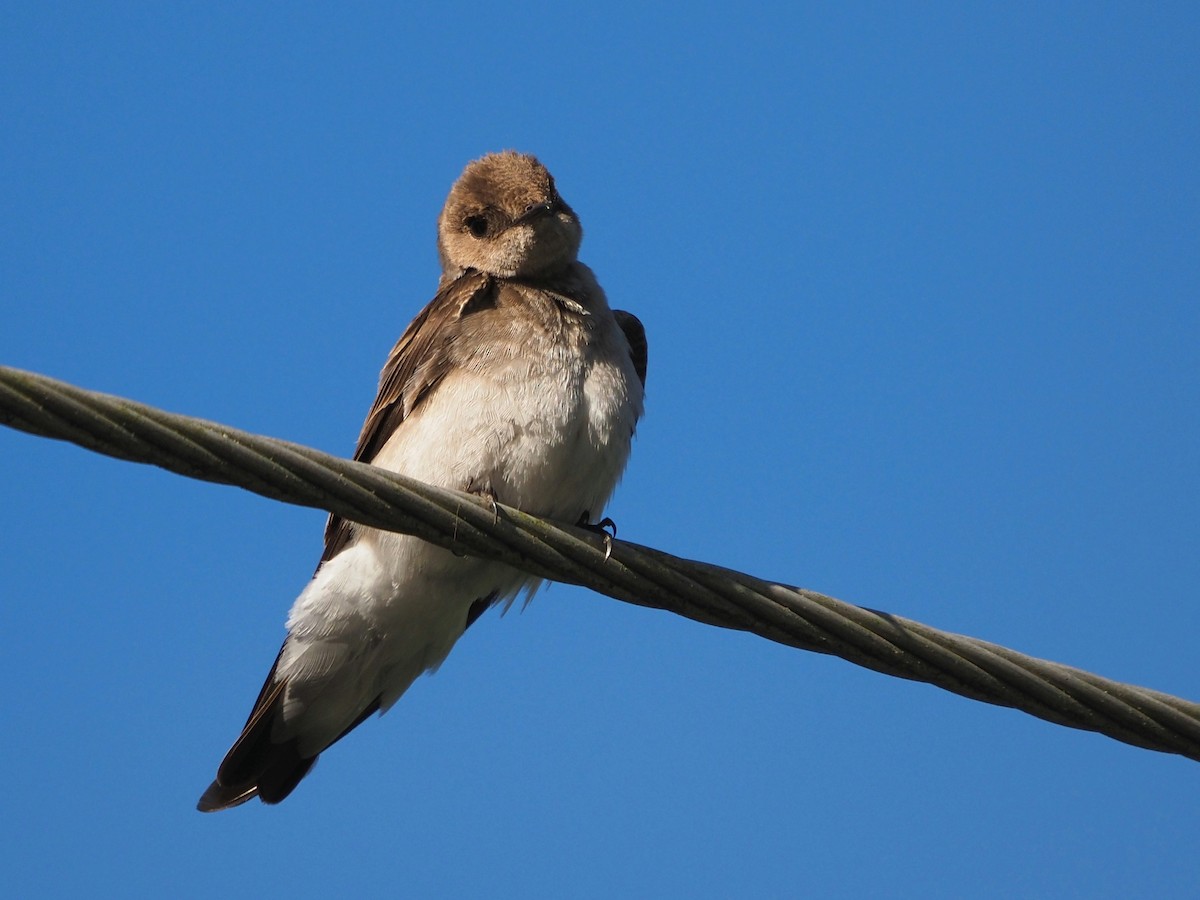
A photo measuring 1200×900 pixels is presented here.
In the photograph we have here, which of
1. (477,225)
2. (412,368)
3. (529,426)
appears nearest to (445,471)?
(529,426)

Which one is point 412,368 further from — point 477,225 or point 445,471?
point 477,225

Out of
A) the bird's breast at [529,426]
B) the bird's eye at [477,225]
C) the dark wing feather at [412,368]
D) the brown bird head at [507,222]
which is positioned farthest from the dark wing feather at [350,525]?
the bird's eye at [477,225]

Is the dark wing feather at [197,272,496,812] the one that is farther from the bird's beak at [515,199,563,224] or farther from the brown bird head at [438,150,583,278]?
the bird's beak at [515,199,563,224]

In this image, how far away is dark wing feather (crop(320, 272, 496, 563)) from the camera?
7551 millimetres

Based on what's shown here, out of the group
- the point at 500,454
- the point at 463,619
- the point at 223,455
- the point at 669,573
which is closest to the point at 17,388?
the point at 223,455

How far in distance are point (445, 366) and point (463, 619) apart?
4.46ft

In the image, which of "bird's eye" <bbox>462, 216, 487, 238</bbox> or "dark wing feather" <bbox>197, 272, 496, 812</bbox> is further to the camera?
"bird's eye" <bbox>462, 216, 487, 238</bbox>

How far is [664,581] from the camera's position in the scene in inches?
211

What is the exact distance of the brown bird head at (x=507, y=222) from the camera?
28.0 ft

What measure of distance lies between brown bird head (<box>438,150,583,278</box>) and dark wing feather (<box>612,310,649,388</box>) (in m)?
0.47

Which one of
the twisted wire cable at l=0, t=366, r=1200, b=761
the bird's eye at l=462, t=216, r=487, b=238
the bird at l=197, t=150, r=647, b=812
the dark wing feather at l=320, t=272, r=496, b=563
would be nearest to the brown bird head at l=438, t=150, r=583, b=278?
the bird's eye at l=462, t=216, r=487, b=238

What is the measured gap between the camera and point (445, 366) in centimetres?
746

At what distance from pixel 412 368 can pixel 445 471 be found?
3.19 ft

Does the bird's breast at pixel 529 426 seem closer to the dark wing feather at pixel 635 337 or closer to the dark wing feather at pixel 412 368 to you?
the dark wing feather at pixel 412 368
